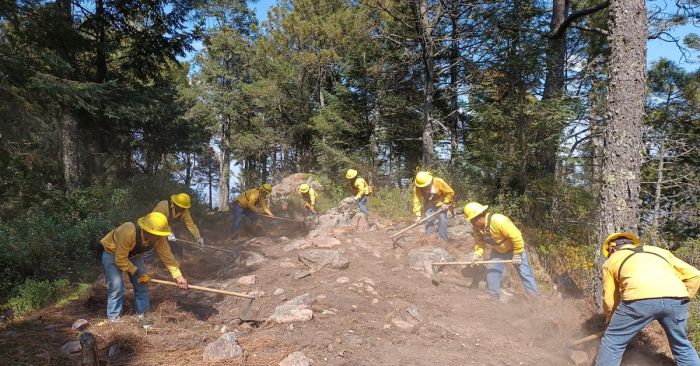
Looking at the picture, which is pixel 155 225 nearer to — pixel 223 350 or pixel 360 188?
pixel 223 350

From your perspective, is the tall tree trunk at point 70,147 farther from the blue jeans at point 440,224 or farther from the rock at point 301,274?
the blue jeans at point 440,224

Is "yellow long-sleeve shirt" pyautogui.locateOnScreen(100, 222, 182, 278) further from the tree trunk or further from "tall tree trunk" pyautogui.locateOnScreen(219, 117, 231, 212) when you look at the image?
"tall tree trunk" pyautogui.locateOnScreen(219, 117, 231, 212)

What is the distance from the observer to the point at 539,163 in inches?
371

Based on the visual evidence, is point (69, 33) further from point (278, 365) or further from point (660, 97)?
point (660, 97)

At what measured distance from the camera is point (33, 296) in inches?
220

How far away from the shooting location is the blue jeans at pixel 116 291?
496cm

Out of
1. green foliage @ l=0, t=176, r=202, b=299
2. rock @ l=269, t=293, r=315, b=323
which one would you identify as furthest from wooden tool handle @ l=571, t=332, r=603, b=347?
green foliage @ l=0, t=176, r=202, b=299

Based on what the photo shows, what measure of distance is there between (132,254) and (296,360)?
2.87 metres

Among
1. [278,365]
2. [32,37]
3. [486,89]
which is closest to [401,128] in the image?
[486,89]

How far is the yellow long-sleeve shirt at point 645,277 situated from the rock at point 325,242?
498 centimetres

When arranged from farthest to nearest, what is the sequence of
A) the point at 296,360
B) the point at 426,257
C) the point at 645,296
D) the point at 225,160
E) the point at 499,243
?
the point at 225,160 → the point at 426,257 → the point at 499,243 → the point at 296,360 → the point at 645,296

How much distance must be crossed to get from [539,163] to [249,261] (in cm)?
707

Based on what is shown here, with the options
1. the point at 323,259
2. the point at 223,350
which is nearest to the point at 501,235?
the point at 323,259

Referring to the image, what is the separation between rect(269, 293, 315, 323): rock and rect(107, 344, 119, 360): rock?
164cm
